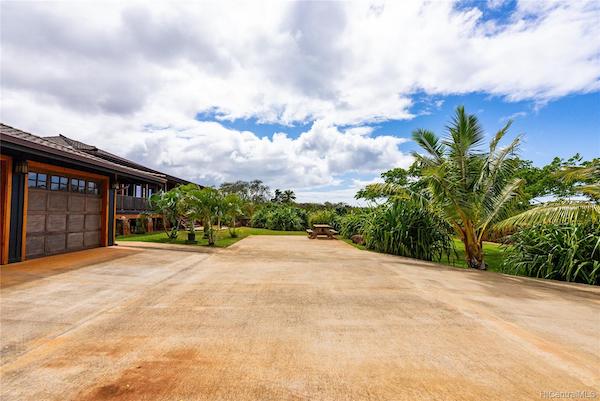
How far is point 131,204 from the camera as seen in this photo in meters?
17.0

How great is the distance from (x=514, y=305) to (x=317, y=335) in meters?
3.51

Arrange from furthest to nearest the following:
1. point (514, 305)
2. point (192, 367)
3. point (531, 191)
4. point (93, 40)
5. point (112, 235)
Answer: point (531, 191), point (112, 235), point (93, 40), point (514, 305), point (192, 367)

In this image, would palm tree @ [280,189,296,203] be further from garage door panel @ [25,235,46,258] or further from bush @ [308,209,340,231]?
garage door panel @ [25,235,46,258]

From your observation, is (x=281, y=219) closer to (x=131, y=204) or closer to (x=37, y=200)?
(x=131, y=204)

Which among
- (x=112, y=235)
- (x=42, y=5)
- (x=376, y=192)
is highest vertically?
(x=42, y=5)

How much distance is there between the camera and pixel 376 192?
37.5 feet

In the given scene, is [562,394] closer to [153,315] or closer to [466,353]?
[466,353]

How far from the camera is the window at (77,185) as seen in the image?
9.31m

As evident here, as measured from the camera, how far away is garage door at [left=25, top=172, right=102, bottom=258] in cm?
783

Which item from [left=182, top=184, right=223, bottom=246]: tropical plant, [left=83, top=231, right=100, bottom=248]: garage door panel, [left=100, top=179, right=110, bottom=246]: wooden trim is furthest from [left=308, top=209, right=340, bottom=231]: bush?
[left=83, top=231, right=100, bottom=248]: garage door panel

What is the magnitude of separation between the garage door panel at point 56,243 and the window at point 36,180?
53.5 inches

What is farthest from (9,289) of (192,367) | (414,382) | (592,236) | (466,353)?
(592,236)

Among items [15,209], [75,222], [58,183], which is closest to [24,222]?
[15,209]

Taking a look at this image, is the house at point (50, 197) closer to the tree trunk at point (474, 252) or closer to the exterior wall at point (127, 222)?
the exterior wall at point (127, 222)
